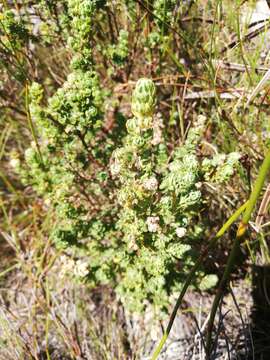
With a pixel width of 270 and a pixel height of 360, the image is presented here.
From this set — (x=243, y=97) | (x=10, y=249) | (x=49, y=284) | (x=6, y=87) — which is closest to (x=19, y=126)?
(x=6, y=87)

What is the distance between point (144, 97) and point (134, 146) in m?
0.17

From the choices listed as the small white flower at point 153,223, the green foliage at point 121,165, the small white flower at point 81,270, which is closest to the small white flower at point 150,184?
the green foliage at point 121,165

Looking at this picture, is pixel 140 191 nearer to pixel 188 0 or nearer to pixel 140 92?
pixel 140 92

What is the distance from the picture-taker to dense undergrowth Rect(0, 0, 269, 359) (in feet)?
4.25

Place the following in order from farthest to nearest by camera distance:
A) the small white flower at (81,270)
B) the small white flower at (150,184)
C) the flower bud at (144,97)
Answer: the small white flower at (81,270), the small white flower at (150,184), the flower bud at (144,97)

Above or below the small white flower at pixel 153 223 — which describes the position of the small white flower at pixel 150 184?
above

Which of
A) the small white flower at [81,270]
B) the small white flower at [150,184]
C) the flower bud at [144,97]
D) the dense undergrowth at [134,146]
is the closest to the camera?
the flower bud at [144,97]

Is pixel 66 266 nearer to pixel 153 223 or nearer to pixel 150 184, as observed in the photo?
pixel 153 223

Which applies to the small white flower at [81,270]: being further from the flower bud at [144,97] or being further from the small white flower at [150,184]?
the flower bud at [144,97]

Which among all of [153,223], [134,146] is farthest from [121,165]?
[153,223]

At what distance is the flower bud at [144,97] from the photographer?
0.99 metres

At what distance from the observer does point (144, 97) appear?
996 mm

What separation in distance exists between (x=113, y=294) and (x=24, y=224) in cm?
76

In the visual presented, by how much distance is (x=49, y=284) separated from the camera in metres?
2.08
